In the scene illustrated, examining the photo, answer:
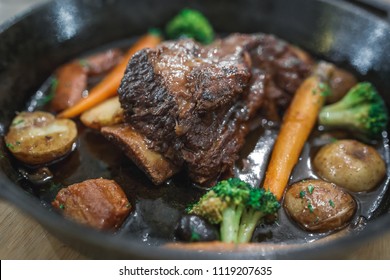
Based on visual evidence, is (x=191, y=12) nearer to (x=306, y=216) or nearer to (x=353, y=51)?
(x=353, y=51)

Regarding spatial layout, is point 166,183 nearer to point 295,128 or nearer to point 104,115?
point 104,115

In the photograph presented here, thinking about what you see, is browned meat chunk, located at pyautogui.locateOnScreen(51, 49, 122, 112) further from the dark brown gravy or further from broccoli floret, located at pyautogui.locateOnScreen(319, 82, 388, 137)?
broccoli floret, located at pyautogui.locateOnScreen(319, 82, 388, 137)

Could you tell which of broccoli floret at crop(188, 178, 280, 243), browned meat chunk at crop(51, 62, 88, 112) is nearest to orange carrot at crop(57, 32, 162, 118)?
browned meat chunk at crop(51, 62, 88, 112)

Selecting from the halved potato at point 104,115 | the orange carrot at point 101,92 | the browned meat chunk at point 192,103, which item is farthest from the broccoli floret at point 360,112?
the orange carrot at point 101,92

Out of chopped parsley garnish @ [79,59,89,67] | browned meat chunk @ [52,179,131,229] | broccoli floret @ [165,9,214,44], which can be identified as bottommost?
browned meat chunk @ [52,179,131,229]

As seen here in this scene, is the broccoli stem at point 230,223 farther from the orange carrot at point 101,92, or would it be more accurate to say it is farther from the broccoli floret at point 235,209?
the orange carrot at point 101,92

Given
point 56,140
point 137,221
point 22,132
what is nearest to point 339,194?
point 137,221
